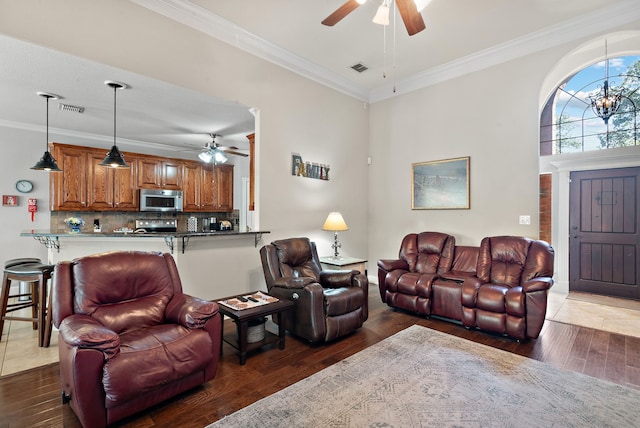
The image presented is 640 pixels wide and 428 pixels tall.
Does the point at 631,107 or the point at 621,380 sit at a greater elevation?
the point at 631,107

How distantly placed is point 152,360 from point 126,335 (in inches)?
15.4

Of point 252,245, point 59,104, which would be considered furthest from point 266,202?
point 59,104

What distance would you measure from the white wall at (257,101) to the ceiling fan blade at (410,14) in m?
2.14

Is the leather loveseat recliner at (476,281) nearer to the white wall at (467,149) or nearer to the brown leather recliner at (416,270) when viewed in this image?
the brown leather recliner at (416,270)

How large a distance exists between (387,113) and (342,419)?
4.91m

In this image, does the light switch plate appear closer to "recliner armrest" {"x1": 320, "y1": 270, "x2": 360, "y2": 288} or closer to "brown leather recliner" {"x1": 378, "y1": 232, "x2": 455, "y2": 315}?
"brown leather recliner" {"x1": 378, "y1": 232, "x2": 455, "y2": 315}

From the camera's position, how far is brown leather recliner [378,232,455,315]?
3.94 metres

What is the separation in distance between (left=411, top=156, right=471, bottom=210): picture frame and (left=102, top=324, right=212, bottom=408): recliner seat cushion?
397cm

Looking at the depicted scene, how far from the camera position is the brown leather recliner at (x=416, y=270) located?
394 cm

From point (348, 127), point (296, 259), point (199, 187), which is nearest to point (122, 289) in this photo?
point (296, 259)

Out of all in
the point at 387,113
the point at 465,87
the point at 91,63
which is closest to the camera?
the point at 91,63

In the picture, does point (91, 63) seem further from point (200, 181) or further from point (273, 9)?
point (200, 181)

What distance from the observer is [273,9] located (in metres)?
3.44

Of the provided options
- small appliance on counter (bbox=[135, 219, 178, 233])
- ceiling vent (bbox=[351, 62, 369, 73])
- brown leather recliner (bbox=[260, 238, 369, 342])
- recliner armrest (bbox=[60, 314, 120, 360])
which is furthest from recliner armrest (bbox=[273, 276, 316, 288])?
small appliance on counter (bbox=[135, 219, 178, 233])
